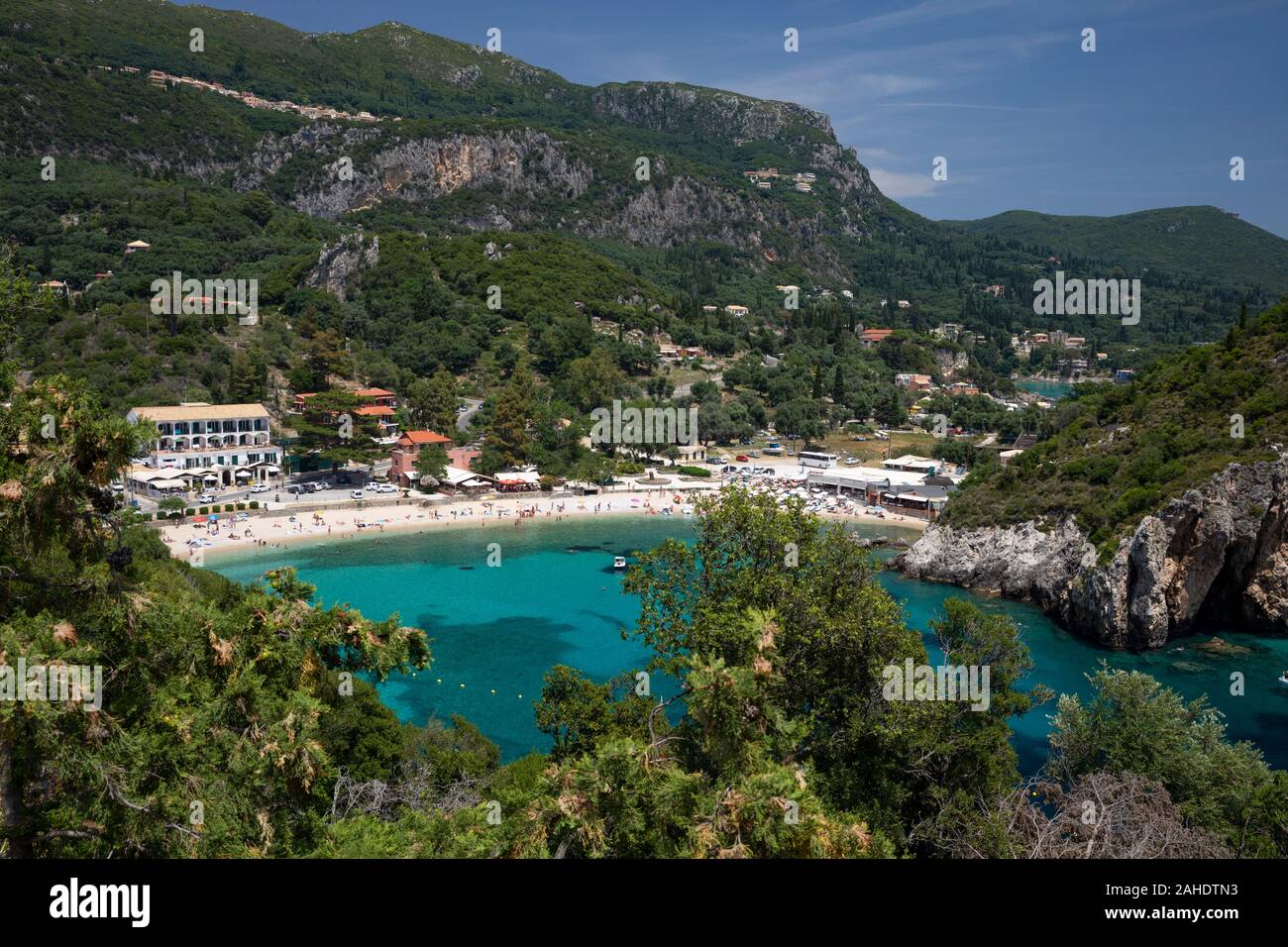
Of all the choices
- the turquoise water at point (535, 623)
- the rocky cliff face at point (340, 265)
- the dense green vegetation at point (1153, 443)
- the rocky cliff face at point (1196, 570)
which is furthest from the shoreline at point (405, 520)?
the rocky cliff face at point (340, 265)

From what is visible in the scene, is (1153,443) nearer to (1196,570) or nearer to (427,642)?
(1196,570)

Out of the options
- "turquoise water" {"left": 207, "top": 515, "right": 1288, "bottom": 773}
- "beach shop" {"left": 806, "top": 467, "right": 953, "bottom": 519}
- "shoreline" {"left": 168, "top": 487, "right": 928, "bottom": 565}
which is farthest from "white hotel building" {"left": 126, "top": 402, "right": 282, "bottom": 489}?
"beach shop" {"left": 806, "top": 467, "right": 953, "bottom": 519}

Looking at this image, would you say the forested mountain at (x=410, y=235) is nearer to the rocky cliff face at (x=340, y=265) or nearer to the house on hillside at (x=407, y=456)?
the rocky cliff face at (x=340, y=265)

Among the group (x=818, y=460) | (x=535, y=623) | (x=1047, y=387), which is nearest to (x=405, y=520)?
(x=535, y=623)

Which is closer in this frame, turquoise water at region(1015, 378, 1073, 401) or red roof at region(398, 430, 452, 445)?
red roof at region(398, 430, 452, 445)

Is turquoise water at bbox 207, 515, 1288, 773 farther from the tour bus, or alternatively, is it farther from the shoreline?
the tour bus
